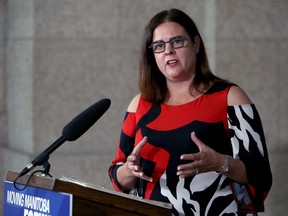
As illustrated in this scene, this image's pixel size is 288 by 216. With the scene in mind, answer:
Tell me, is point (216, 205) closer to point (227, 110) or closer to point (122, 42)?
point (227, 110)

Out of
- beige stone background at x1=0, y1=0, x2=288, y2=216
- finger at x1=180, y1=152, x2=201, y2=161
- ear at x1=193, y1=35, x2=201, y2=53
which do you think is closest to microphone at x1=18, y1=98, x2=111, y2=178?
finger at x1=180, y1=152, x2=201, y2=161

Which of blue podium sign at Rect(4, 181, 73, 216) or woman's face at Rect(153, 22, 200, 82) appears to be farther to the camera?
woman's face at Rect(153, 22, 200, 82)

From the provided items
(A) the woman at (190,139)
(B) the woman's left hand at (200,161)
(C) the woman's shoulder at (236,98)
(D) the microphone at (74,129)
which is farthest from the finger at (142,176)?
(C) the woman's shoulder at (236,98)

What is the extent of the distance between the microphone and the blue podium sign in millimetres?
80

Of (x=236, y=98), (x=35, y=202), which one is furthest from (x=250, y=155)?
(x=35, y=202)

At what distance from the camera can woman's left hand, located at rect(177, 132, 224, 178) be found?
259 cm

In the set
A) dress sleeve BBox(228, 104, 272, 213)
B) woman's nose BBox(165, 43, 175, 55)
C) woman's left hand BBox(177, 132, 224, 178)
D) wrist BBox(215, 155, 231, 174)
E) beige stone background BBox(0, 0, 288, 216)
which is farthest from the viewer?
beige stone background BBox(0, 0, 288, 216)

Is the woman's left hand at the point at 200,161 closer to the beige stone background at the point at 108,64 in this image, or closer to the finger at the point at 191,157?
the finger at the point at 191,157

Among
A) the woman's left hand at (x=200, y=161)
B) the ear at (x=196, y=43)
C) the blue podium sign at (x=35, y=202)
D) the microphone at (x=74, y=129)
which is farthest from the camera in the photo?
the ear at (x=196, y=43)

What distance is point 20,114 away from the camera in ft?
16.1

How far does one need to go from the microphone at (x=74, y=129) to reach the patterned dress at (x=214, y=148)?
0.42 meters

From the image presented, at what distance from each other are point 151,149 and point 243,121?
40 centimetres

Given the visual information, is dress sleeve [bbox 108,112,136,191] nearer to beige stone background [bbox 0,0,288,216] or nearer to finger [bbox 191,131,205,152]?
finger [bbox 191,131,205,152]

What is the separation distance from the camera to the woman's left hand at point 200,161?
102 inches
